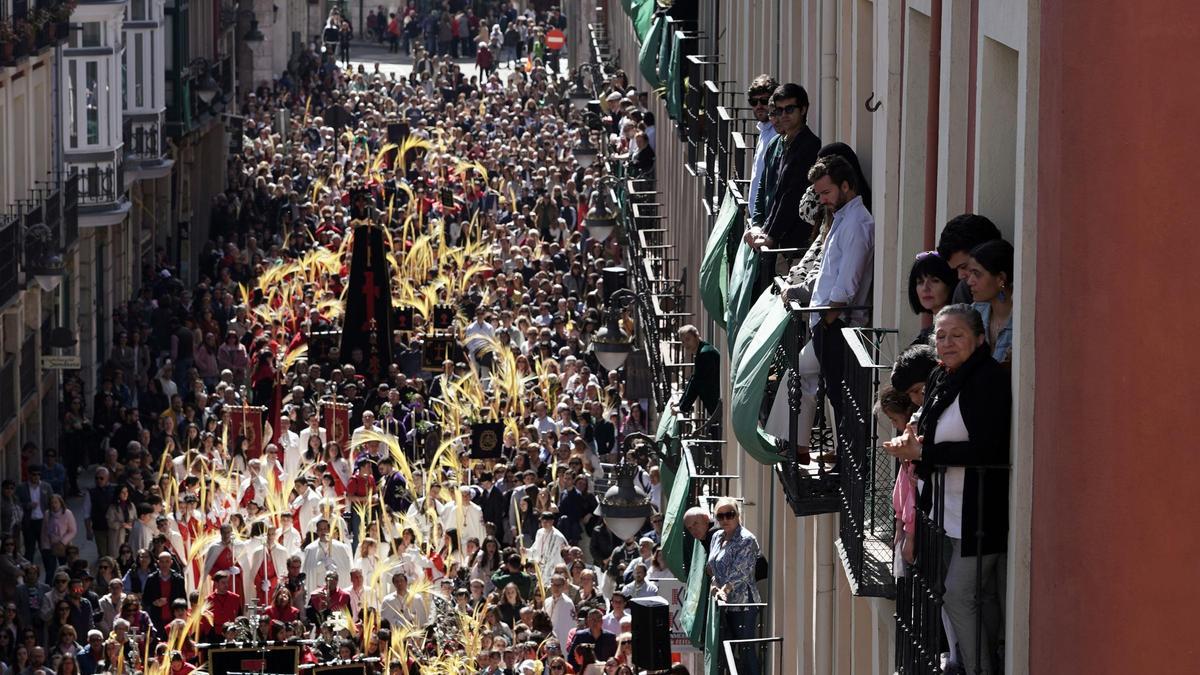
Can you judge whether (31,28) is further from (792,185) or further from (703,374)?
(792,185)

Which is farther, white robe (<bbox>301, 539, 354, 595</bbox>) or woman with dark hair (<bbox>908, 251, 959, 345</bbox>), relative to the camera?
white robe (<bbox>301, 539, 354, 595</bbox>)

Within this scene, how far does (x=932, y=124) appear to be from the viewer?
1180 cm

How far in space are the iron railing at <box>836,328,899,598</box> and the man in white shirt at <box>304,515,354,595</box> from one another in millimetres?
14036

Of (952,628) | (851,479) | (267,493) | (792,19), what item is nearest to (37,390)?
(267,493)

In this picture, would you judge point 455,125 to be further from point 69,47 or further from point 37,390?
point 37,390

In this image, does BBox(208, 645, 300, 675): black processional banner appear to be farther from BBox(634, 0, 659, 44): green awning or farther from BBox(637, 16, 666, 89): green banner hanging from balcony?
BBox(634, 0, 659, 44): green awning

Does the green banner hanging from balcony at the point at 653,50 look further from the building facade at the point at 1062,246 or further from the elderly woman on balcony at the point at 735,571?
the building facade at the point at 1062,246

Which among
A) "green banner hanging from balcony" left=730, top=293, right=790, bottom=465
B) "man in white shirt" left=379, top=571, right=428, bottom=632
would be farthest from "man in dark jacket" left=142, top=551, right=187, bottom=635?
"green banner hanging from balcony" left=730, top=293, right=790, bottom=465

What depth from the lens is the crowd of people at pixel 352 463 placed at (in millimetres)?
23953

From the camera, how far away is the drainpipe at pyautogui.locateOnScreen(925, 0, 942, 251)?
460 inches

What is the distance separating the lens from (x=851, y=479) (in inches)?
470

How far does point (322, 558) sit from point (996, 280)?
17.2 metres

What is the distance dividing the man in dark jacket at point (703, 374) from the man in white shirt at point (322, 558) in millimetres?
4880

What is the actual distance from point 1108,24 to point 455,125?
5717 cm
